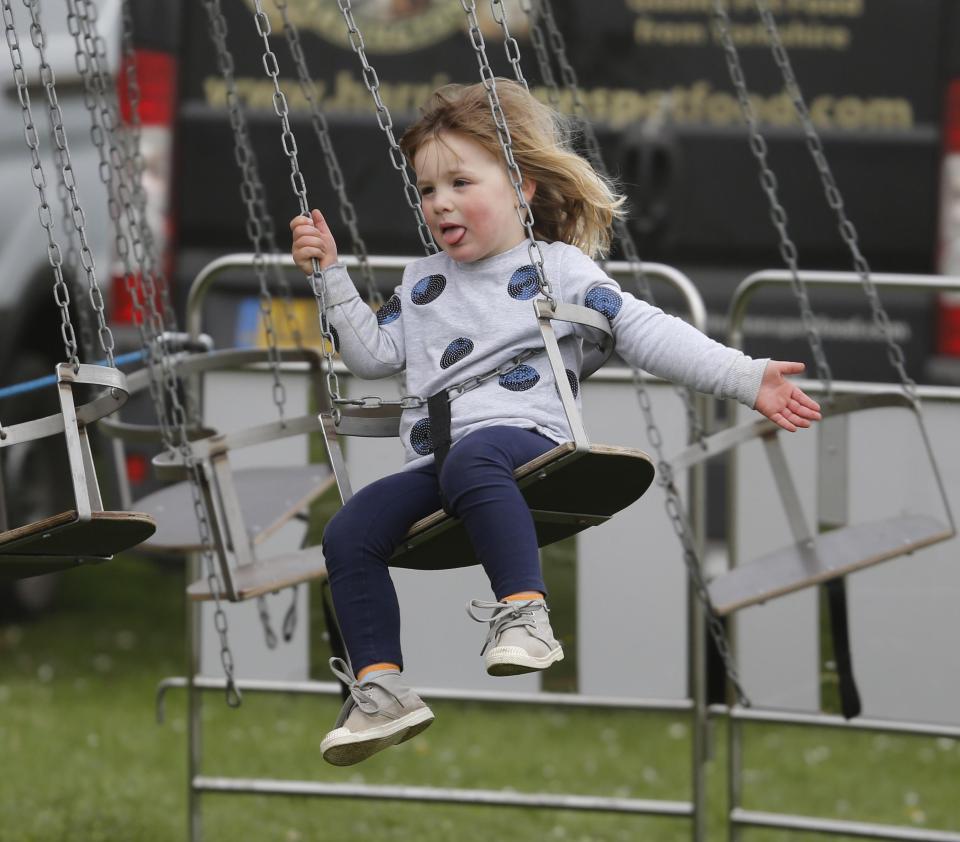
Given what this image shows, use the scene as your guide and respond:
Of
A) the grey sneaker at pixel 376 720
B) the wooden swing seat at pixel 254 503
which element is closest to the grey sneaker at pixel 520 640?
the grey sneaker at pixel 376 720

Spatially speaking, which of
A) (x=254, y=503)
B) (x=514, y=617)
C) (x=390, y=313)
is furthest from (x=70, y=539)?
(x=254, y=503)

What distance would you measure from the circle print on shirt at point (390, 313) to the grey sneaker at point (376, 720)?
720 mm

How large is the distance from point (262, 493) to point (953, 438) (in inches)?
70.3

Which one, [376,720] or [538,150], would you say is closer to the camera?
[376,720]

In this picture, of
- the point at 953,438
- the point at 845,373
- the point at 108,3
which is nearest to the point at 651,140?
the point at 845,373

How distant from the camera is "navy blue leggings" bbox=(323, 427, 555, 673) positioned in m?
3.37

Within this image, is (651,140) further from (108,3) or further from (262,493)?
(108,3)

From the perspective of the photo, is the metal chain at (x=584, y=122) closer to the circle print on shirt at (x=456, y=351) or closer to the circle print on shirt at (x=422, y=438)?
the circle print on shirt at (x=456, y=351)

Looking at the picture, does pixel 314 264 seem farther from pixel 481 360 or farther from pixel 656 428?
pixel 656 428

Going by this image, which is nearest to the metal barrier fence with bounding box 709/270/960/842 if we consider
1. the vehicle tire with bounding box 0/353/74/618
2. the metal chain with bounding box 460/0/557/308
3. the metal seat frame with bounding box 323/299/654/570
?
the metal seat frame with bounding box 323/299/654/570

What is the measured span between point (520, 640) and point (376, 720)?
0.31 metres

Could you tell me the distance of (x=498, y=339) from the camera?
361 centimetres

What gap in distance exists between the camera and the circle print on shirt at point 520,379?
3.60m

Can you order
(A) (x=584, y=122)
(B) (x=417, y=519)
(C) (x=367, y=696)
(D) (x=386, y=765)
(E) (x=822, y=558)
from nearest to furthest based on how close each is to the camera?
(C) (x=367, y=696)
(B) (x=417, y=519)
(A) (x=584, y=122)
(E) (x=822, y=558)
(D) (x=386, y=765)
